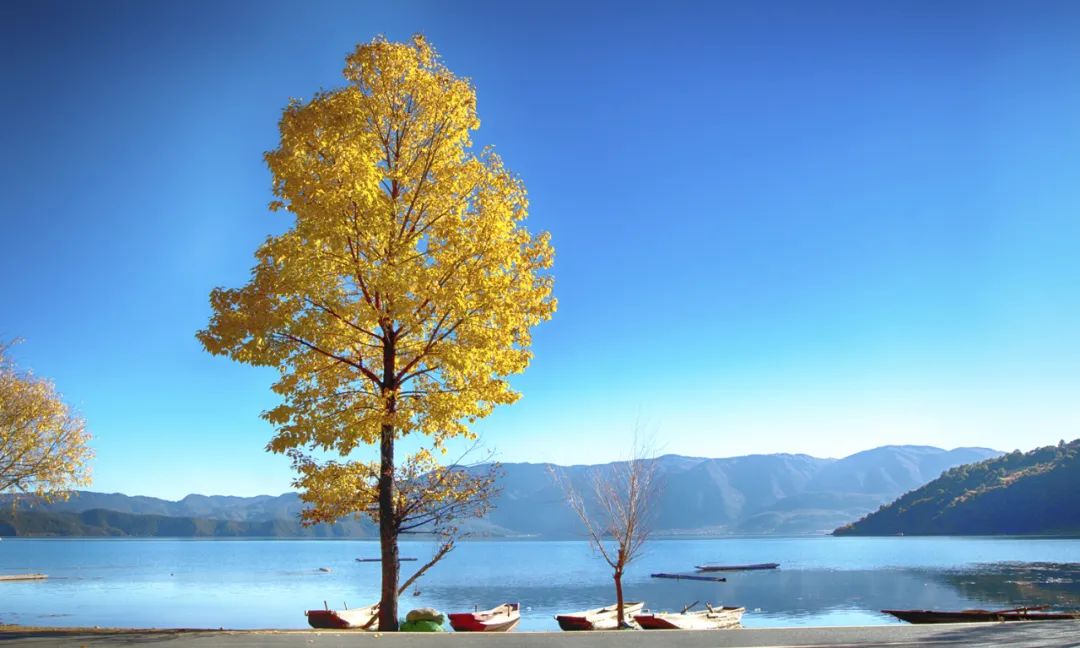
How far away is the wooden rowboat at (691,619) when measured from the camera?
3322cm

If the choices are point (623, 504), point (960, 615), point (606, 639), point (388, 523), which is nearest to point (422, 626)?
point (388, 523)

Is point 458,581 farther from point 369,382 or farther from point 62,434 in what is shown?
point 369,382

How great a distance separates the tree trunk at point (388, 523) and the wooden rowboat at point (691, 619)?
59.0ft

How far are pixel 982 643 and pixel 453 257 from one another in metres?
11.9

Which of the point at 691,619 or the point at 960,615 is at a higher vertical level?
the point at 960,615

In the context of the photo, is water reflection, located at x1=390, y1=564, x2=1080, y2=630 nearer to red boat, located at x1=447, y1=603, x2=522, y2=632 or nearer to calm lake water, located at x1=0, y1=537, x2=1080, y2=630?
calm lake water, located at x1=0, y1=537, x2=1080, y2=630

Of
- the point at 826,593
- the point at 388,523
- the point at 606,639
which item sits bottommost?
the point at 826,593

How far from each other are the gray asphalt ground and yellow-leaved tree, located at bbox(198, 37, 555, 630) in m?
3.57

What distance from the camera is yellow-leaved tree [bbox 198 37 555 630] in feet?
49.4

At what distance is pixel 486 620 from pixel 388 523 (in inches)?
908

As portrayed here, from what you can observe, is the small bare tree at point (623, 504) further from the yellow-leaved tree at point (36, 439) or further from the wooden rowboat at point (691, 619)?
the yellow-leaved tree at point (36, 439)

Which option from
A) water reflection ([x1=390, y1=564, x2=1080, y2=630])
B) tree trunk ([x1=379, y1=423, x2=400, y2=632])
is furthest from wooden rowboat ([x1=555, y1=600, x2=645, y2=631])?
tree trunk ([x1=379, y1=423, x2=400, y2=632])

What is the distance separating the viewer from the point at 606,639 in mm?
13062

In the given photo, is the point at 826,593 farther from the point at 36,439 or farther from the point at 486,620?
the point at 36,439
